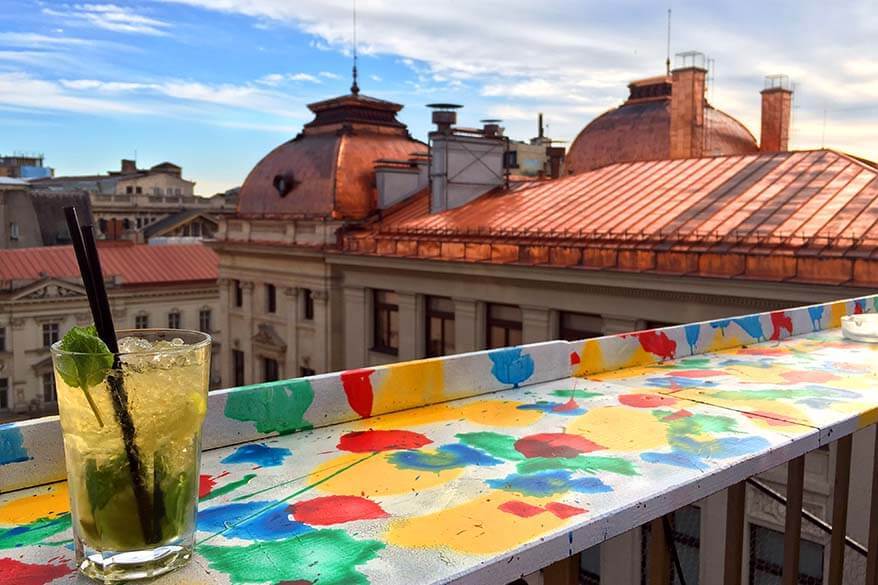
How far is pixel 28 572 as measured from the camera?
6.79ft

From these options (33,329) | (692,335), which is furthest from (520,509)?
(33,329)

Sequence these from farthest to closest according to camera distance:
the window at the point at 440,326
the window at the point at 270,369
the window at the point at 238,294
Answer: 1. the window at the point at 238,294
2. the window at the point at 270,369
3. the window at the point at 440,326

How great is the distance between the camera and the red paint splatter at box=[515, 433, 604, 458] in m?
3.12

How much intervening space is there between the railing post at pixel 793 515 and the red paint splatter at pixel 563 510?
4.53 feet

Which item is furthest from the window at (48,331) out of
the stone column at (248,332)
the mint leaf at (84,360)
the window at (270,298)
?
the mint leaf at (84,360)

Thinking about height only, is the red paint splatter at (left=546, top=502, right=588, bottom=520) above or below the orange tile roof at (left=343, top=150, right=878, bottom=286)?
below

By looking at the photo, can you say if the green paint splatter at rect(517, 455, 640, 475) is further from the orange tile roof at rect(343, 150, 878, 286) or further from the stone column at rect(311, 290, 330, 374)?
the stone column at rect(311, 290, 330, 374)

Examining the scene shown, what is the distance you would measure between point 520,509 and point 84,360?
1.31 meters

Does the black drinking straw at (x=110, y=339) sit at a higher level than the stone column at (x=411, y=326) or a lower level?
higher

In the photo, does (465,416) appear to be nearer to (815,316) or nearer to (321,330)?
(815,316)

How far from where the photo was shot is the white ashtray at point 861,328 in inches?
231

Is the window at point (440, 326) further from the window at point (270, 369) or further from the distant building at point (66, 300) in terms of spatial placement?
the distant building at point (66, 300)

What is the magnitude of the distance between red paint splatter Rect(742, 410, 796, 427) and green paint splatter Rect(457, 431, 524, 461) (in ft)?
3.66

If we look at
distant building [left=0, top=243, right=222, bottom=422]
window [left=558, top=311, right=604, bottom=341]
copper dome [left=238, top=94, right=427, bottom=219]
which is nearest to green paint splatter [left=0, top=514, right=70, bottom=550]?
window [left=558, top=311, right=604, bottom=341]
